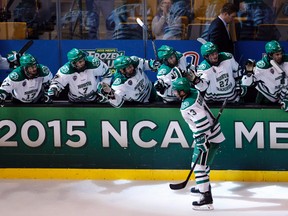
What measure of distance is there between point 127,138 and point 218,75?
110 centimetres

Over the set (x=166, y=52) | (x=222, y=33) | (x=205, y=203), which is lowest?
(x=205, y=203)

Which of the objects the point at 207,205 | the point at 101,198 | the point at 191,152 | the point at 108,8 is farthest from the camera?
the point at 108,8

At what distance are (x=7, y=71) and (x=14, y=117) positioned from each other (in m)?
1.81

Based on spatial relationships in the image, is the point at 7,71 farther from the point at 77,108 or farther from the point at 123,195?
the point at 123,195

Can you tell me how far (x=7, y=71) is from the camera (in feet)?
29.5

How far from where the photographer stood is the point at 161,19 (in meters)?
8.76

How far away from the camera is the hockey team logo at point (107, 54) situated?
8.91 m

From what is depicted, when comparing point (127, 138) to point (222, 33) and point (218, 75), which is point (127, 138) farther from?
point (222, 33)

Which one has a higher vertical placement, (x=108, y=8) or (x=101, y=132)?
(x=108, y=8)

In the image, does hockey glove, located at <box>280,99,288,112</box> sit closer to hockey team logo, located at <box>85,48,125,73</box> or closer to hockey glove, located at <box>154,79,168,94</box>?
hockey glove, located at <box>154,79,168,94</box>

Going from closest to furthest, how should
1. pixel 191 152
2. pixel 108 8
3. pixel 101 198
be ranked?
pixel 101 198 < pixel 191 152 < pixel 108 8

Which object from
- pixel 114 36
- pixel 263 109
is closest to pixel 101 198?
pixel 263 109

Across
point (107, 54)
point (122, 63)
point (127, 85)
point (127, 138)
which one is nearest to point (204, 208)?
point (127, 138)

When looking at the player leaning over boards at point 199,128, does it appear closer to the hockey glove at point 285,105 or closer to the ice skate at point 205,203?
the ice skate at point 205,203
